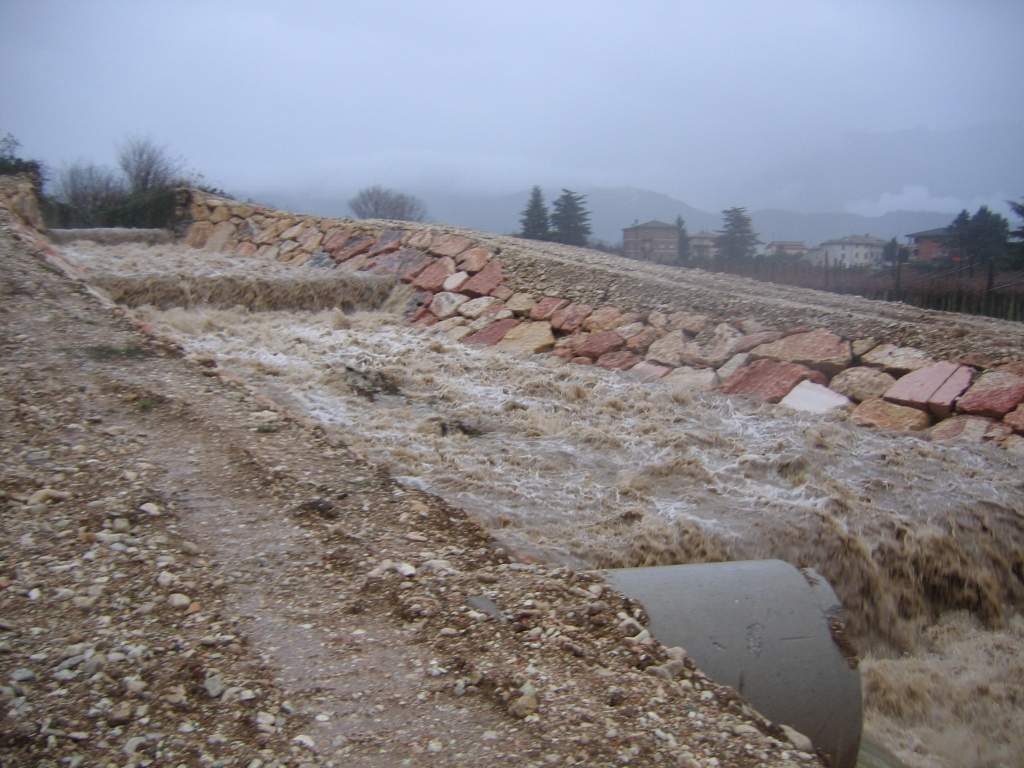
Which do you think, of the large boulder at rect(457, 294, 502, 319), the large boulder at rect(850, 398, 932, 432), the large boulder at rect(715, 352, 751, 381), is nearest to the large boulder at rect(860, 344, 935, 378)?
the large boulder at rect(850, 398, 932, 432)

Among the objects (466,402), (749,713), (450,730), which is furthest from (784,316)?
(450,730)

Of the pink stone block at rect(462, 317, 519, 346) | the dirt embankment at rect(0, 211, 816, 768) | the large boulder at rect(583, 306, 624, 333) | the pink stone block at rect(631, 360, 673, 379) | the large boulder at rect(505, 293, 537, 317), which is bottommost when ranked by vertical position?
the dirt embankment at rect(0, 211, 816, 768)

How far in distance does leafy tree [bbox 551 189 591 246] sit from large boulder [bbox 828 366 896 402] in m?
11.3

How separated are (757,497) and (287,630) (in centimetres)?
288

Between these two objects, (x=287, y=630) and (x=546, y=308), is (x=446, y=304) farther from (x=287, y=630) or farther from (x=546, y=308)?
(x=287, y=630)

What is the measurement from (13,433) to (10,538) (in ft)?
3.54

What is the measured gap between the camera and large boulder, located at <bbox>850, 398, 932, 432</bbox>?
5383 mm

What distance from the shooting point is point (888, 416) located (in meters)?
5.48

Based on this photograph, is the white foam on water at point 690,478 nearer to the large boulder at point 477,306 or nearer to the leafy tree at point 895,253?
the large boulder at point 477,306

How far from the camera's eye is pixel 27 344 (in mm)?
4895

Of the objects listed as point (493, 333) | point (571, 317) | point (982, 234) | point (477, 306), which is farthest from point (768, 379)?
point (982, 234)

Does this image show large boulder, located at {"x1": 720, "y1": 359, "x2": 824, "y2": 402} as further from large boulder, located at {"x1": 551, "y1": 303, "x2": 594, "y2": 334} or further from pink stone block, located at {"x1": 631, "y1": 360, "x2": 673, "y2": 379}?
large boulder, located at {"x1": 551, "y1": 303, "x2": 594, "y2": 334}

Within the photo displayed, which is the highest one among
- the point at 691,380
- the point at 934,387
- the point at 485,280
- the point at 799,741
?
the point at 485,280

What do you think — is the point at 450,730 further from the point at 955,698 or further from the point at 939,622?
the point at 939,622
